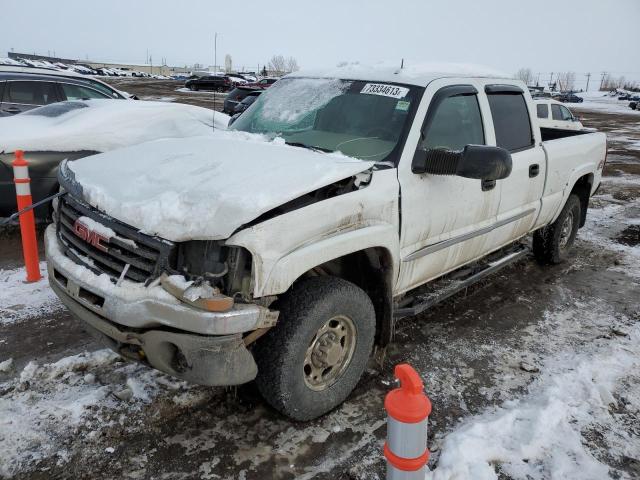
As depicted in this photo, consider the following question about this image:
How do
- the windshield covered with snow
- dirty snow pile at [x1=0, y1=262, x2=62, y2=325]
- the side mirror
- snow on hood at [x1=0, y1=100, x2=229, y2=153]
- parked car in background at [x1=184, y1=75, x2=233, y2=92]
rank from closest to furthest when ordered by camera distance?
the side mirror
the windshield covered with snow
dirty snow pile at [x1=0, y1=262, x2=62, y2=325]
snow on hood at [x1=0, y1=100, x2=229, y2=153]
parked car in background at [x1=184, y1=75, x2=233, y2=92]

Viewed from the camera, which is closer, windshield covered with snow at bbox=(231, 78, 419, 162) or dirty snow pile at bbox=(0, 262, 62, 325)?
windshield covered with snow at bbox=(231, 78, 419, 162)

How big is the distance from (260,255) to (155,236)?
522 millimetres

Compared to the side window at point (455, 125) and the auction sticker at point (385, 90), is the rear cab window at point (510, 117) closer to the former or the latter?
the side window at point (455, 125)

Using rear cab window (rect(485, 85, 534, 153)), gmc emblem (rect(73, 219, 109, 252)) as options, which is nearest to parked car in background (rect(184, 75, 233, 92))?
rear cab window (rect(485, 85, 534, 153))

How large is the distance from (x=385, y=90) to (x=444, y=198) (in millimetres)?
849

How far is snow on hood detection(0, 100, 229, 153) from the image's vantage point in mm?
5715

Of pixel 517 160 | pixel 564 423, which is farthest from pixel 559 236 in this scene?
pixel 564 423

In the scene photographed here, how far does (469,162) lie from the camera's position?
10.3 ft

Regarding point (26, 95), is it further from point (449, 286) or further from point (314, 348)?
point (314, 348)

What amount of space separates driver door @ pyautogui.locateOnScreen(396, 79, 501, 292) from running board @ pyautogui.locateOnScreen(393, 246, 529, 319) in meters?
0.17

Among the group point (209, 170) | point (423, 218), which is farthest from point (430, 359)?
point (209, 170)

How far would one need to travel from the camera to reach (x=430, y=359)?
3.87 m

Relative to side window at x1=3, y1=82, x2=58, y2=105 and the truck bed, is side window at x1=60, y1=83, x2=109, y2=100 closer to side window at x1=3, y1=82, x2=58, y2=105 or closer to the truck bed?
side window at x1=3, y1=82, x2=58, y2=105

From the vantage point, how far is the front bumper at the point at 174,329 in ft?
7.93
